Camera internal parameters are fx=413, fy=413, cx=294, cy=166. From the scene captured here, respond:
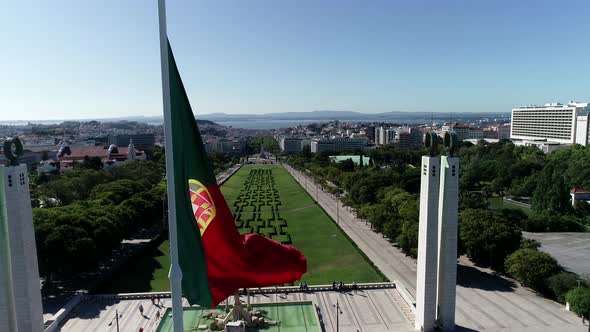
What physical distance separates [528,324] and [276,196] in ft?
168

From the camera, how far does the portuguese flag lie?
1134 cm

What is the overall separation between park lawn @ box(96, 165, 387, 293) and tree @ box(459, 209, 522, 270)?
8847 millimetres

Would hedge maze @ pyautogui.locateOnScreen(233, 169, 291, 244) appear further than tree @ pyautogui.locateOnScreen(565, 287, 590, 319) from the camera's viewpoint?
Yes

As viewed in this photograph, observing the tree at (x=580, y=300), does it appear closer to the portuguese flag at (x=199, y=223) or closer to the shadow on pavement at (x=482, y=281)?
the shadow on pavement at (x=482, y=281)

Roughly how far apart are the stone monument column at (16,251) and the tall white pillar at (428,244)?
69.4 feet

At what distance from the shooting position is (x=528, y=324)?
27484 millimetres

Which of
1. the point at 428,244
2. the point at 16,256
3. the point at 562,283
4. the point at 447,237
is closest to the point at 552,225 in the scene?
the point at 562,283

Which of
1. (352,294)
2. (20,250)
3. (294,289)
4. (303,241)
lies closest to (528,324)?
(352,294)

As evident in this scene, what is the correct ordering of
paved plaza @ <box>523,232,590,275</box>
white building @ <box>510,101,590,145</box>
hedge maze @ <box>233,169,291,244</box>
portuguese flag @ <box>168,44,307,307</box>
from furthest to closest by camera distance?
white building @ <box>510,101,590,145</box> < hedge maze @ <box>233,169,291,244</box> < paved plaza @ <box>523,232,590,275</box> < portuguese flag @ <box>168,44,307,307</box>

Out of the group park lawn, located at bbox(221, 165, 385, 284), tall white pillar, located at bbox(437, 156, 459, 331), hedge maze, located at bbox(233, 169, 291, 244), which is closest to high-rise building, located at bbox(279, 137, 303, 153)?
hedge maze, located at bbox(233, 169, 291, 244)

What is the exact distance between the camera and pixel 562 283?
30391mm

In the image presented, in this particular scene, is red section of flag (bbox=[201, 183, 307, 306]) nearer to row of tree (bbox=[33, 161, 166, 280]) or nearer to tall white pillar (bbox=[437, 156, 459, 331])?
tall white pillar (bbox=[437, 156, 459, 331])

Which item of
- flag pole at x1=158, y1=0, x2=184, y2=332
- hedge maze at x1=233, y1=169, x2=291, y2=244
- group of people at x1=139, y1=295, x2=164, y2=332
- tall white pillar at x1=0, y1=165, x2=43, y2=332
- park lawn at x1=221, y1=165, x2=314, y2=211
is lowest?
park lawn at x1=221, y1=165, x2=314, y2=211

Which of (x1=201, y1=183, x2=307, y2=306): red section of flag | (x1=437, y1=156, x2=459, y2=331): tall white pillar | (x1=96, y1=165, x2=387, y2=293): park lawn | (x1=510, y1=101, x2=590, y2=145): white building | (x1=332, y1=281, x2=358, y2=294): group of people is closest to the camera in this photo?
(x1=201, y1=183, x2=307, y2=306): red section of flag
